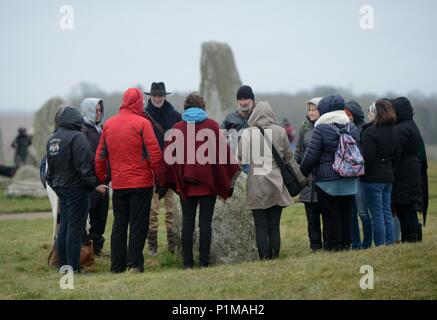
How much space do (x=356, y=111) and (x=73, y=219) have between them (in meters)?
4.05

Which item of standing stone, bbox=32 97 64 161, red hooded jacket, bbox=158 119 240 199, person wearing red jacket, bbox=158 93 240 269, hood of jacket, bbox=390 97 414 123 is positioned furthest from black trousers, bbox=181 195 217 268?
standing stone, bbox=32 97 64 161

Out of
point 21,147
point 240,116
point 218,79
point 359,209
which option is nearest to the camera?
point 359,209

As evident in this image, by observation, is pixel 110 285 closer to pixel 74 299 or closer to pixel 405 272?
pixel 74 299

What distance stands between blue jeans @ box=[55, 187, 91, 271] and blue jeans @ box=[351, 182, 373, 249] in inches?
138

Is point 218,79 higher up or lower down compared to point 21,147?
higher up

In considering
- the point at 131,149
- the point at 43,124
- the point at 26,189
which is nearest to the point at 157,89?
the point at 131,149

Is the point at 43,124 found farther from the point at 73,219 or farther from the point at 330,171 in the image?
the point at 330,171

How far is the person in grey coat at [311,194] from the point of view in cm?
1056

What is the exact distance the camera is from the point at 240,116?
1117 cm

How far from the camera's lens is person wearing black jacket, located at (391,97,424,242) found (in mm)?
10383

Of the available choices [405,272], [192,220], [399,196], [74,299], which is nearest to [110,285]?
[74,299]

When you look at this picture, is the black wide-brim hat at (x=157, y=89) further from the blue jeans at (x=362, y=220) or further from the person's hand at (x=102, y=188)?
the blue jeans at (x=362, y=220)

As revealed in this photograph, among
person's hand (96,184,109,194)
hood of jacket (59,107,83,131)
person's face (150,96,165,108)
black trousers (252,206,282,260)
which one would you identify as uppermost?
person's face (150,96,165,108)

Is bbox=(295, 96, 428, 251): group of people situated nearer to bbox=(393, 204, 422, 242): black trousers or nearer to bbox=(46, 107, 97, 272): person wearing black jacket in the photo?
bbox=(393, 204, 422, 242): black trousers
